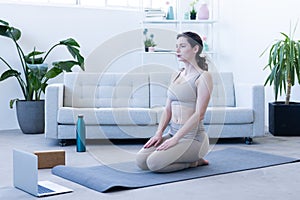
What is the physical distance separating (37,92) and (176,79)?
8.29 ft

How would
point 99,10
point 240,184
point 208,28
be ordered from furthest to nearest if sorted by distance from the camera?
point 208,28 < point 99,10 < point 240,184

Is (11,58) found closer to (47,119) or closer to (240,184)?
(47,119)

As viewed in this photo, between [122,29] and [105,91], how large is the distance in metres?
1.83

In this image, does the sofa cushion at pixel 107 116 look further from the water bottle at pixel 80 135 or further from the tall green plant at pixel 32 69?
the tall green plant at pixel 32 69

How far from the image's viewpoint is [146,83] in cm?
533

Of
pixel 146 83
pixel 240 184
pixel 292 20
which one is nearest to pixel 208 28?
pixel 292 20

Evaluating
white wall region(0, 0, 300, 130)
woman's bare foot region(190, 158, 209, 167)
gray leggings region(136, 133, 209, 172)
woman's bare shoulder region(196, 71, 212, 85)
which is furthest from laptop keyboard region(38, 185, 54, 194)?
white wall region(0, 0, 300, 130)

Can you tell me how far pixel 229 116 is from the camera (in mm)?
4824

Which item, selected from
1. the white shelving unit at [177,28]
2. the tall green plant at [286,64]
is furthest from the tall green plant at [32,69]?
the tall green plant at [286,64]

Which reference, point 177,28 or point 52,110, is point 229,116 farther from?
point 177,28

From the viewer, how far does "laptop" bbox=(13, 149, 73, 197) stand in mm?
2947

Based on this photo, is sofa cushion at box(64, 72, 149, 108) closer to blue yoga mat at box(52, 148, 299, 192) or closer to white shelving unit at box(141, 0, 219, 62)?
blue yoga mat at box(52, 148, 299, 192)

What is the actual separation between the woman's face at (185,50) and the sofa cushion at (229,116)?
1.29m

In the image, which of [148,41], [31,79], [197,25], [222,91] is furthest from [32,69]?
[197,25]
